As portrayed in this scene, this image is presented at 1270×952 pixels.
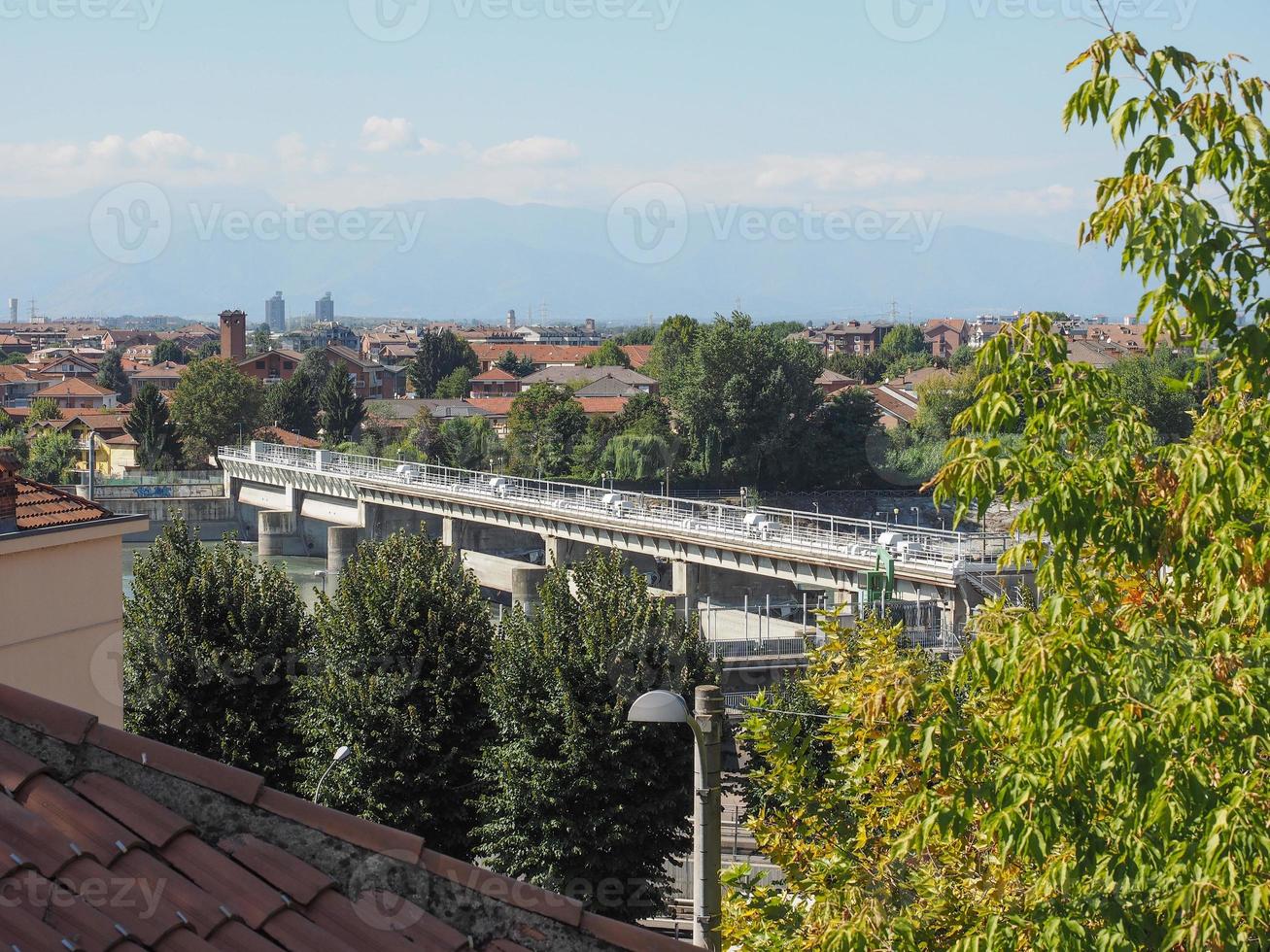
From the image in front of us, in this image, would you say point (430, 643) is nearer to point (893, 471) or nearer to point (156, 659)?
Answer: point (156, 659)

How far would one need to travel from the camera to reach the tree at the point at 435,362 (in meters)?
104

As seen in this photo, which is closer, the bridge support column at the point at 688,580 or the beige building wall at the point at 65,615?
the beige building wall at the point at 65,615

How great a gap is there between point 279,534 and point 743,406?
1984 centimetres

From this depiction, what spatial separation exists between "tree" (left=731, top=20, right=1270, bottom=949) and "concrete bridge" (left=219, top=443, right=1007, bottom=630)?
67.9ft

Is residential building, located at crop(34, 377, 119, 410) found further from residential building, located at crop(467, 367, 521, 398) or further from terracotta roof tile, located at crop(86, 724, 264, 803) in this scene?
terracotta roof tile, located at crop(86, 724, 264, 803)

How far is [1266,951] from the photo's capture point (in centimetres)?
380

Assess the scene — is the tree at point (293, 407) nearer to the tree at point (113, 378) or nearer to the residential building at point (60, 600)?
the tree at point (113, 378)

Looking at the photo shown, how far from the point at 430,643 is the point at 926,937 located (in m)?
10.1

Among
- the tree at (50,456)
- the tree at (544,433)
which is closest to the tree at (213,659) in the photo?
the tree at (544,433)

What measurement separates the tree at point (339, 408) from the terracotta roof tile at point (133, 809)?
70.5 m

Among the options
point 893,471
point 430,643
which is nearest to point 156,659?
point 430,643

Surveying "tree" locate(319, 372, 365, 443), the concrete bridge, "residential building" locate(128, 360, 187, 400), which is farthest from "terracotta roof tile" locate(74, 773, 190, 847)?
"residential building" locate(128, 360, 187, 400)

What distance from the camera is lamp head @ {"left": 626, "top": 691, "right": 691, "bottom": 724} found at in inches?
235

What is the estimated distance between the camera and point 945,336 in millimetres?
142500
